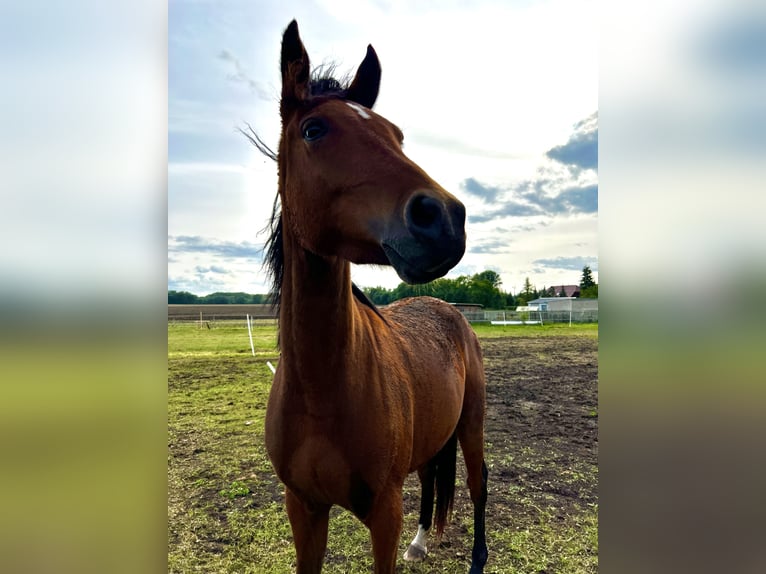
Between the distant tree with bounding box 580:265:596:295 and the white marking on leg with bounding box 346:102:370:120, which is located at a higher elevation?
the white marking on leg with bounding box 346:102:370:120

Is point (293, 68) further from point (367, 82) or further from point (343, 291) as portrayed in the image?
point (343, 291)

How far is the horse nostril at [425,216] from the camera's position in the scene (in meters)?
1.27

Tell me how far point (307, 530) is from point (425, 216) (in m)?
1.66

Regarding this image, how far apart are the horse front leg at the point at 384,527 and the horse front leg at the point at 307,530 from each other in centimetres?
28

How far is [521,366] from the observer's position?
9523mm

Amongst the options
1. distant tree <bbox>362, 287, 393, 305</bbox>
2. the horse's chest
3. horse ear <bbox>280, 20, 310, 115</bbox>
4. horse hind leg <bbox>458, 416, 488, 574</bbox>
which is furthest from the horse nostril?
horse hind leg <bbox>458, 416, 488, 574</bbox>

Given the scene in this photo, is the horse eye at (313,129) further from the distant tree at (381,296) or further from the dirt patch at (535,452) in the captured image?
the dirt patch at (535,452)

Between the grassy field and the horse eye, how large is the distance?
3.81ft

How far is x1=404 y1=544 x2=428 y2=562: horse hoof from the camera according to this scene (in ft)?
10.3

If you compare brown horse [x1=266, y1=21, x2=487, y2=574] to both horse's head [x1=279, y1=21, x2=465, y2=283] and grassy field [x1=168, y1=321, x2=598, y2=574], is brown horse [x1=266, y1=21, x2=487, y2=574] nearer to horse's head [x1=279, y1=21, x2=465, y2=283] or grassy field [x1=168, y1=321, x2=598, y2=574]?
horse's head [x1=279, y1=21, x2=465, y2=283]

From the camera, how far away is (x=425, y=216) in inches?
51.4
